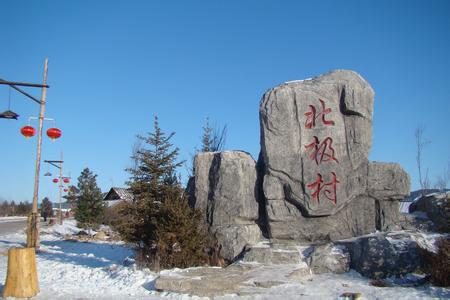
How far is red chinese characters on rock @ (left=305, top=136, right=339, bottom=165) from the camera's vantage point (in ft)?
35.0

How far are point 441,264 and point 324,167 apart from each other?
144 inches

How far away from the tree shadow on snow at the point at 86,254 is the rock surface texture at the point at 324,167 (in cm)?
510

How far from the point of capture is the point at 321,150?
1073cm

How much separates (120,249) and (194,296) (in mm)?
9062

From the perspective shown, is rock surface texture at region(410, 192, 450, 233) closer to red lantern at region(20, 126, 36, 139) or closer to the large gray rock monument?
the large gray rock monument

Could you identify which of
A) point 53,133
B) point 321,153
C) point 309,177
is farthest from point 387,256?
point 53,133

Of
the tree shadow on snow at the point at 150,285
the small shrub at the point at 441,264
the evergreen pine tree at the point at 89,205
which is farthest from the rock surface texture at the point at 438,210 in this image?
the evergreen pine tree at the point at 89,205

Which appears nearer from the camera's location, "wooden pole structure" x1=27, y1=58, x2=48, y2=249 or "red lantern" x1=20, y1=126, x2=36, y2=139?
"red lantern" x1=20, y1=126, x2=36, y2=139

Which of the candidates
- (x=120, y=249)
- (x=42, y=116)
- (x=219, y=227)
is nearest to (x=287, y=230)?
(x=219, y=227)

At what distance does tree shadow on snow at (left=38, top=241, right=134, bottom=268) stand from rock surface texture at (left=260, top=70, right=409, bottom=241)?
510 cm

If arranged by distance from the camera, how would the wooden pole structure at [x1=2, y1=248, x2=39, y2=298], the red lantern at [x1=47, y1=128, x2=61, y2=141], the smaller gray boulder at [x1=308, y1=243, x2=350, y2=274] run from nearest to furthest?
the wooden pole structure at [x1=2, y1=248, x2=39, y2=298] → the smaller gray boulder at [x1=308, y1=243, x2=350, y2=274] → the red lantern at [x1=47, y1=128, x2=61, y2=141]

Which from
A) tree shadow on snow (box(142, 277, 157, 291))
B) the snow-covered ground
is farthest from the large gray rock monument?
tree shadow on snow (box(142, 277, 157, 291))

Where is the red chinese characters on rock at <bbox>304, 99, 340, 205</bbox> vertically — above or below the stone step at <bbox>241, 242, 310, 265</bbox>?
above

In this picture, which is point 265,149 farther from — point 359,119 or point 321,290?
point 321,290
